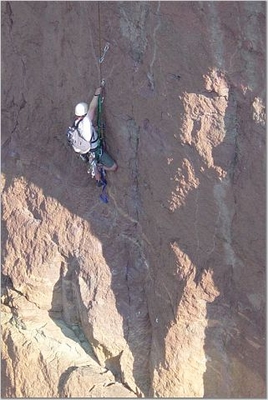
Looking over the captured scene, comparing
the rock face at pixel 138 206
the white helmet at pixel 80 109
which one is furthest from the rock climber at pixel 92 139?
the rock face at pixel 138 206

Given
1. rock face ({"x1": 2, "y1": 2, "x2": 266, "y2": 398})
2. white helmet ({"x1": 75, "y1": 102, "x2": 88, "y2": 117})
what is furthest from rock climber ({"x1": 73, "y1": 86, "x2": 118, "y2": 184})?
rock face ({"x1": 2, "y1": 2, "x2": 266, "y2": 398})

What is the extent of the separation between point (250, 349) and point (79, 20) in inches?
163

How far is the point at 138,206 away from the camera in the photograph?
8016 mm

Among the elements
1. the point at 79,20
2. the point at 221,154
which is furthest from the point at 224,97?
the point at 79,20

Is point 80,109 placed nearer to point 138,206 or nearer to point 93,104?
point 93,104

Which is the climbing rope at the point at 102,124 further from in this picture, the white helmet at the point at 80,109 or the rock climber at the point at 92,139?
the white helmet at the point at 80,109

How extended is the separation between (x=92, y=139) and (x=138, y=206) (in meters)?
1.00

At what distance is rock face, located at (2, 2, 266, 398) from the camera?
6648mm

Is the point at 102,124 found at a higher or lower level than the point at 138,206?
higher

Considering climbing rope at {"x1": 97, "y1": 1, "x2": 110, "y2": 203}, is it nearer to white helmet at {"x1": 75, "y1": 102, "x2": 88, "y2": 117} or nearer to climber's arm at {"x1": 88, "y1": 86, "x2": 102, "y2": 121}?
climber's arm at {"x1": 88, "y1": 86, "x2": 102, "y2": 121}

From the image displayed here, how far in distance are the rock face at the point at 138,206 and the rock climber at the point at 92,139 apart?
0.14 m

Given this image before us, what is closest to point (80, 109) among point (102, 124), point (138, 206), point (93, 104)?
point (93, 104)

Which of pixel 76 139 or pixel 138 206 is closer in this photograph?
pixel 76 139

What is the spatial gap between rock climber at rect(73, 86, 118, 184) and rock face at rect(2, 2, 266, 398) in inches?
5.5
